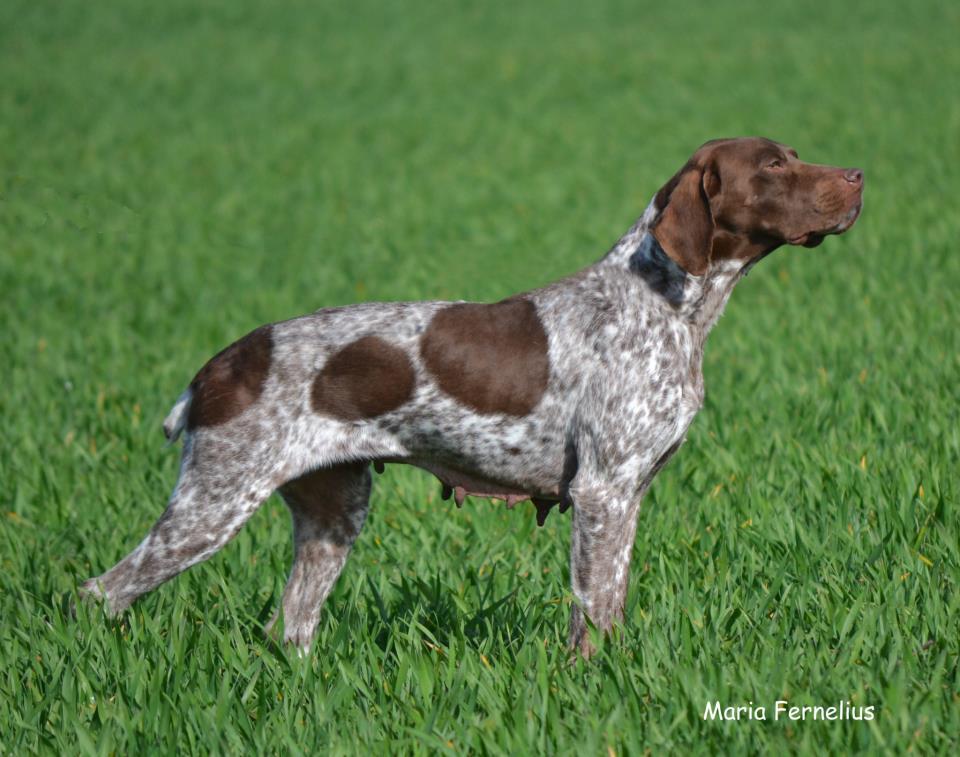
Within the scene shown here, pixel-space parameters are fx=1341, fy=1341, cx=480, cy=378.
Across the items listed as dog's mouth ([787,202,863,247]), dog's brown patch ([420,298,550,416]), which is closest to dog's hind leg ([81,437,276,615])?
dog's brown patch ([420,298,550,416])

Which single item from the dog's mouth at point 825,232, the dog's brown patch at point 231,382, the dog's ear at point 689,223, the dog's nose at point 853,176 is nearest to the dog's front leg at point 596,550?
the dog's ear at point 689,223

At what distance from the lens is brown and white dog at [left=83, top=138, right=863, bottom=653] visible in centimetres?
429

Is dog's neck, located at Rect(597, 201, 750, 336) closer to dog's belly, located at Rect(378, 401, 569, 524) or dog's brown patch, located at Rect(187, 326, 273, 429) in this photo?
dog's belly, located at Rect(378, 401, 569, 524)

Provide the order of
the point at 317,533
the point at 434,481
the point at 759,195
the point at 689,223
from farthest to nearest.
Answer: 1. the point at 434,481
2. the point at 317,533
3. the point at 759,195
4. the point at 689,223

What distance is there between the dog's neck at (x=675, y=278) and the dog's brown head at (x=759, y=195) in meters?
0.06

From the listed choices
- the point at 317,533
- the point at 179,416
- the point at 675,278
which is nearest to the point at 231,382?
the point at 179,416

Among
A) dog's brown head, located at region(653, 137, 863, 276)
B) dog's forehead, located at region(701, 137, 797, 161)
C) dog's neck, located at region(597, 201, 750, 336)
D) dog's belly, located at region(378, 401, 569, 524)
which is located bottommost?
dog's belly, located at region(378, 401, 569, 524)

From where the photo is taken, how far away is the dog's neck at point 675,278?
14.4ft

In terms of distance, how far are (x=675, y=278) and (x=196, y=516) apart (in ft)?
5.72

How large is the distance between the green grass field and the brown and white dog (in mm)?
334

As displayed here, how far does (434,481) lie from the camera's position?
6758 millimetres

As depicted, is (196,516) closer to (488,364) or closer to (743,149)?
(488,364)

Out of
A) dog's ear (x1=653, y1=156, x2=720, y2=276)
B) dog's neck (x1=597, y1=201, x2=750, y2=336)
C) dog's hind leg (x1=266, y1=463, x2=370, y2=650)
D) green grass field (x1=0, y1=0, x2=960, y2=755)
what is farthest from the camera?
dog's hind leg (x1=266, y1=463, x2=370, y2=650)

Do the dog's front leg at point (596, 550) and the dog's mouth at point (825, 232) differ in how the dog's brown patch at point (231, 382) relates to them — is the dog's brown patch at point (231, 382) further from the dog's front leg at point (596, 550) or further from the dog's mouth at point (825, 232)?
the dog's mouth at point (825, 232)
